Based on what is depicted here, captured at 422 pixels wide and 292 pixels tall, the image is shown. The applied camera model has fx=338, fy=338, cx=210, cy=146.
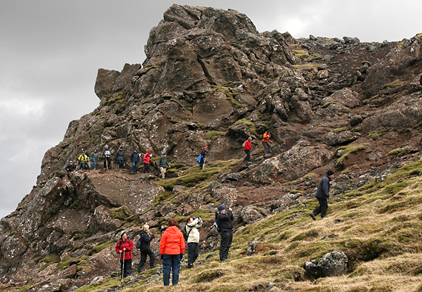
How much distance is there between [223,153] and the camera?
51750mm

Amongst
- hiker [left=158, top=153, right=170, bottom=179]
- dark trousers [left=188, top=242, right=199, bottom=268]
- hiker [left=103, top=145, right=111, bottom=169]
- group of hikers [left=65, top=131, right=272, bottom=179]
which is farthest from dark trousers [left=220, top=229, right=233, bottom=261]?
hiker [left=103, top=145, right=111, bottom=169]

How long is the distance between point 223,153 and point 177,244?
3632cm

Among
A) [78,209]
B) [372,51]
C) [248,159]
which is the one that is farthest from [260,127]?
[372,51]

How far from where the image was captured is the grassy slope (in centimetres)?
1084

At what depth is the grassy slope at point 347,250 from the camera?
35.6 ft

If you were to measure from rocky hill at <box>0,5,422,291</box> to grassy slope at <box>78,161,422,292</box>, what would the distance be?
0.18 m

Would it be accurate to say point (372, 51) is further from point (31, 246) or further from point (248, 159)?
point (31, 246)

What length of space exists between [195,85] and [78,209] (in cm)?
3254

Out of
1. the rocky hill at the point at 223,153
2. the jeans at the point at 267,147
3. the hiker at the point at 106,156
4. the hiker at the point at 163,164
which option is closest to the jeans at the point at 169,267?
the rocky hill at the point at 223,153

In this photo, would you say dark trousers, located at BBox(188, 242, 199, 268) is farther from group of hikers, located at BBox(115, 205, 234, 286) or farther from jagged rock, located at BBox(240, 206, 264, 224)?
jagged rock, located at BBox(240, 206, 264, 224)

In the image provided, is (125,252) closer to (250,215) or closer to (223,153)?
(250,215)

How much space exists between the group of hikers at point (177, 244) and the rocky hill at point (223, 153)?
5.20 ft

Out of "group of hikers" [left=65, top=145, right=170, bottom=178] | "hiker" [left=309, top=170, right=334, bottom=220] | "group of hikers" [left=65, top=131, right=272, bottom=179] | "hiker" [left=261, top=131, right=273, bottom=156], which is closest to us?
"hiker" [left=309, top=170, right=334, bottom=220]

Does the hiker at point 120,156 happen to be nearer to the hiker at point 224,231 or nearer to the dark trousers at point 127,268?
the dark trousers at point 127,268
